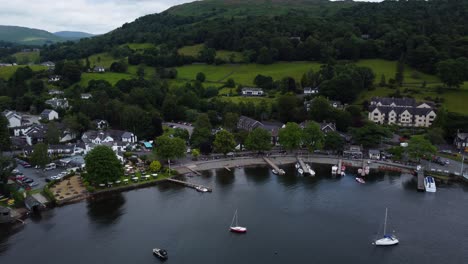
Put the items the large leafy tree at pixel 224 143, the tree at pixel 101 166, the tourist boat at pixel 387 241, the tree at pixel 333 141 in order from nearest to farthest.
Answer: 1. the tourist boat at pixel 387 241
2. the tree at pixel 101 166
3. the large leafy tree at pixel 224 143
4. the tree at pixel 333 141

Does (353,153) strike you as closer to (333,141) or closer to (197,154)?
(333,141)

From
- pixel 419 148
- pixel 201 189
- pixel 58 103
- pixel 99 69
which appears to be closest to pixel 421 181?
pixel 419 148

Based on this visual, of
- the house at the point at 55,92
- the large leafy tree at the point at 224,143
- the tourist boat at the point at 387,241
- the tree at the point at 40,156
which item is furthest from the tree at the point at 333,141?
the house at the point at 55,92

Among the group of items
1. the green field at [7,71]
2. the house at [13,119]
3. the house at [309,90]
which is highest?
the green field at [7,71]

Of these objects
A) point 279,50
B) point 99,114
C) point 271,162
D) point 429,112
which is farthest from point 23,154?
point 279,50

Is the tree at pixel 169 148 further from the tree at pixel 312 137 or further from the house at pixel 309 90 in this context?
the house at pixel 309 90
